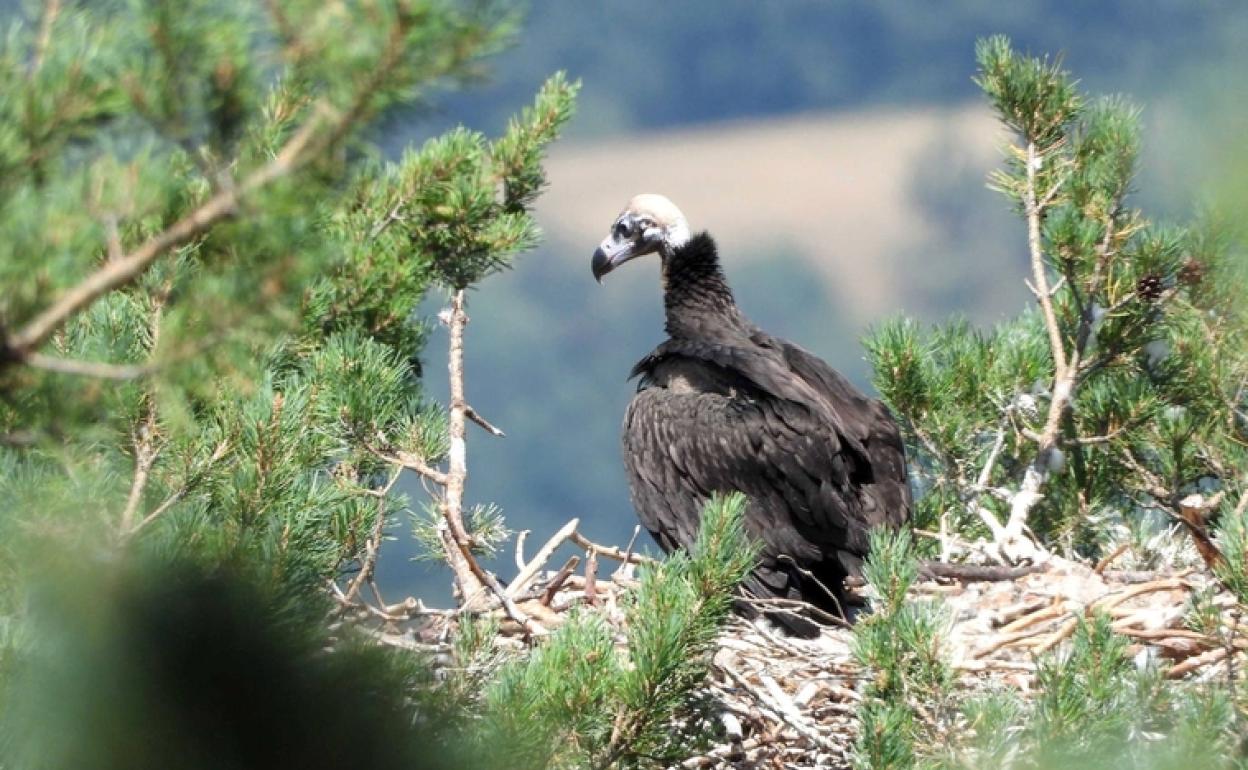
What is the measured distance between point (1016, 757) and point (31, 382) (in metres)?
1.61

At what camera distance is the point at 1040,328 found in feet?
18.4

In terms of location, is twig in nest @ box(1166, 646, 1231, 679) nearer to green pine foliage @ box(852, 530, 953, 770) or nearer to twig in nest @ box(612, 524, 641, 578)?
green pine foliage @ box(852, 530, 953, 770)

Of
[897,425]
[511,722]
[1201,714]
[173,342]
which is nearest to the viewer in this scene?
[173,342]

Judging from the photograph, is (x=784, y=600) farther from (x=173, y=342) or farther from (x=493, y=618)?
(x=173, y=342)

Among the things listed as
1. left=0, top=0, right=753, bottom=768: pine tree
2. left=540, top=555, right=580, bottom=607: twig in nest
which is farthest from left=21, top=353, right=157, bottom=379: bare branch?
left=540, top=555, right=580, bottom=607: twig in nest

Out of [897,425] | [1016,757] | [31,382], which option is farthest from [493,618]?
[897,425]

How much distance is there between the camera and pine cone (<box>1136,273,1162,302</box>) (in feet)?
16.6

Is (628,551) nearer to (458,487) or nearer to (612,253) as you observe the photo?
(458,487)

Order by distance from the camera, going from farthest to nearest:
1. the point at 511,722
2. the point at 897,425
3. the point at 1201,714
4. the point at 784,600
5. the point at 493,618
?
1. the point at 897,425
2. the point at 784,600
3. the point at 493,618
4. the point at 511,722
5. the point at 1201,714

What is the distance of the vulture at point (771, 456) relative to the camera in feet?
16.6

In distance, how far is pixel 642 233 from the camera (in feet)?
21.3

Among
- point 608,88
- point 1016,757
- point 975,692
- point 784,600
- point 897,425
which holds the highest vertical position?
point 608,88

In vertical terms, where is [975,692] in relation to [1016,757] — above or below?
above

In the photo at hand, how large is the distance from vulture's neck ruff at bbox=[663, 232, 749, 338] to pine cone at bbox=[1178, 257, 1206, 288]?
5.37ft
